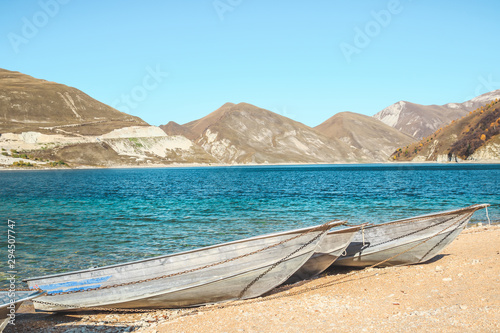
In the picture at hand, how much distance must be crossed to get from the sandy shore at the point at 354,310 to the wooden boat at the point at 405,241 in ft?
1.45

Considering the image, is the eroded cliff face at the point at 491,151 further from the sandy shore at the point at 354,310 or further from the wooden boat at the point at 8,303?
the wooden boat at the point at 8,303

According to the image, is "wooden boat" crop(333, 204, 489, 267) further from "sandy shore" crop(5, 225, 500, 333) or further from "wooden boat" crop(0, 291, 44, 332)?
"wooden boat" crop(0, 291, 44, 332)

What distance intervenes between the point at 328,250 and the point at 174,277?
16.8ft

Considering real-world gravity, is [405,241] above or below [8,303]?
below

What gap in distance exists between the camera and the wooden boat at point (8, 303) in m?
8.45

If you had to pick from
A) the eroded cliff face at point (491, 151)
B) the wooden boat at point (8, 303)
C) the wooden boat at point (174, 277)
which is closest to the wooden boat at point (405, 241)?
the wooden boat at point (174, 277)

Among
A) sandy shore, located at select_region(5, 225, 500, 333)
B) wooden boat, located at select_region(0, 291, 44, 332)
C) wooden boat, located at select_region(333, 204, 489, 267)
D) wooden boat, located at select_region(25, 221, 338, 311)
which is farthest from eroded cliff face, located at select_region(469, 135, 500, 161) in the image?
wooden boat, located at select_region(0, 291, 44, 332)

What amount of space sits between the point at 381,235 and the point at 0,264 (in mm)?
16559

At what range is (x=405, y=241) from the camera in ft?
45.7

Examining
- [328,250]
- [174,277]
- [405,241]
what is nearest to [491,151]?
[405,241]

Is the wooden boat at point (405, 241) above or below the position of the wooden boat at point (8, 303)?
below

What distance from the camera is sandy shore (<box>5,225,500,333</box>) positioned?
8742 millimetres

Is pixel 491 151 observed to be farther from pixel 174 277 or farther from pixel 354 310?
pixel 174 277

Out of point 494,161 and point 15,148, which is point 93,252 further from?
point 494,161
